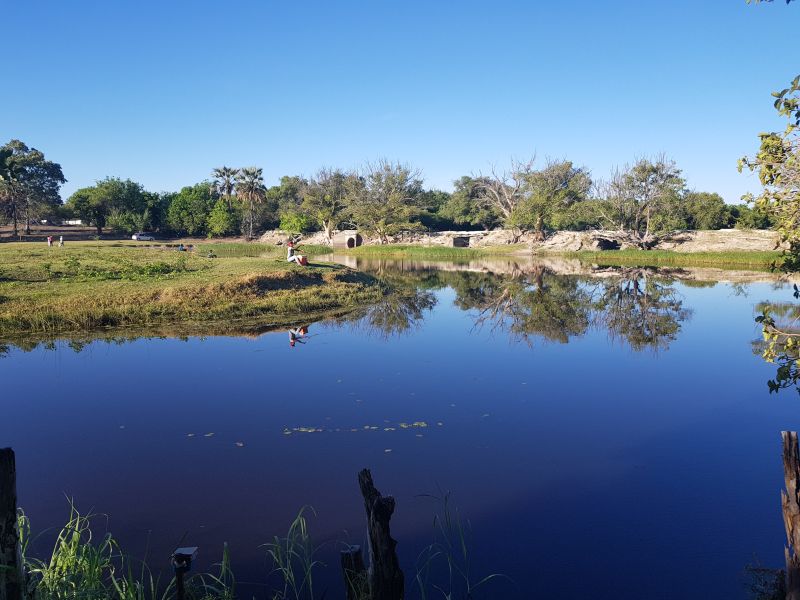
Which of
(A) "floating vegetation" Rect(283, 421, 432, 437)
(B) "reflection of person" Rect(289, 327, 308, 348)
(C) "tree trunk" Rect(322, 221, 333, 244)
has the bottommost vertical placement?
(A) "floating vegetation" Rect(283, 421, 432, 437)

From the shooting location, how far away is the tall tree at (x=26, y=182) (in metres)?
72.8

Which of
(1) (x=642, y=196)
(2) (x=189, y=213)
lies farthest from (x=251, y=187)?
(1) (x=642, y=196)

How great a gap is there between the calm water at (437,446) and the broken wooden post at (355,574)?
43.6 inches

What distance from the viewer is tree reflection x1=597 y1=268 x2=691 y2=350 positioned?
22605 millimetres

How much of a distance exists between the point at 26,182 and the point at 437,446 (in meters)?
93.0

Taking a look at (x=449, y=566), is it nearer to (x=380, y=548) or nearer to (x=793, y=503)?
(x=380, y=548)

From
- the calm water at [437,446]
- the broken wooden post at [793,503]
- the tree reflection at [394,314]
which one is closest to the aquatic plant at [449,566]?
the calm water at [437,446]

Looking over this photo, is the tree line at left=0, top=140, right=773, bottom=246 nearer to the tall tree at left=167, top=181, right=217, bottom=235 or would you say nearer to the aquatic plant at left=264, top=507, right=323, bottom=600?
the tall tree at left=167, top=181, right=217, bottom=235

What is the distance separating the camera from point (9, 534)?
14.5 feet

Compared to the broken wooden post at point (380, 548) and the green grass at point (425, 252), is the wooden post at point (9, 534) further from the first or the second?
the green grass at point (425, 252)

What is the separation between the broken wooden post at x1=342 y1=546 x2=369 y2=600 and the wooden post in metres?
2.78

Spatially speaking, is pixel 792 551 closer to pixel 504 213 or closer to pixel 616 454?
pixel 616 454

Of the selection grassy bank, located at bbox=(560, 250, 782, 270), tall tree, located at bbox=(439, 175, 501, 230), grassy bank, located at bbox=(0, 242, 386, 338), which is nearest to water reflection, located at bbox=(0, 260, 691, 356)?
grassy bank, located at bbox=(0, 242, 386, 338)

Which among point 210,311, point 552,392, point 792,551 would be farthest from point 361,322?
point 792,551
